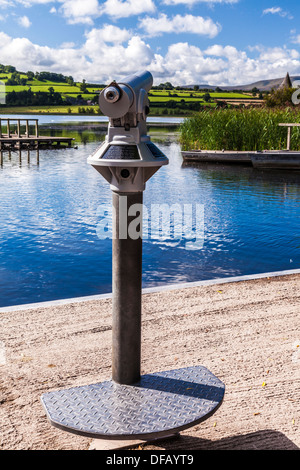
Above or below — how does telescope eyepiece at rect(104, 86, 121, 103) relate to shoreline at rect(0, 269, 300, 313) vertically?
above

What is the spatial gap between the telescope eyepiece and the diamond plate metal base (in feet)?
5.67

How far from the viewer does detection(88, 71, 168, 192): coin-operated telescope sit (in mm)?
2846

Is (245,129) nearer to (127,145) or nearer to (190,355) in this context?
(190,355)

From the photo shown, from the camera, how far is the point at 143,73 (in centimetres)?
326

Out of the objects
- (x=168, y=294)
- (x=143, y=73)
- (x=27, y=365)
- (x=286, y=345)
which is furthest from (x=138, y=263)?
(x=168, y=294)

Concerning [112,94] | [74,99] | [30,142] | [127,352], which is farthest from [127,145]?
[74,99]

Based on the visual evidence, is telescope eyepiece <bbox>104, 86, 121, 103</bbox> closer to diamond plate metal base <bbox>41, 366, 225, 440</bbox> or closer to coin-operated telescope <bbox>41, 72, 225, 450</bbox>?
coin-operated telescope <bbox>41, 72, 225, 450</bbox>

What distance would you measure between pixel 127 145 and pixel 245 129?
2400 cm

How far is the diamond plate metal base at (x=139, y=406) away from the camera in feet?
9.25

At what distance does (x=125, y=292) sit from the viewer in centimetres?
310

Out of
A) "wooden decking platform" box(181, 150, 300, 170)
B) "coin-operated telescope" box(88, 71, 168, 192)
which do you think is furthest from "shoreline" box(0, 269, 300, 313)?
"wooden decking platform" box(181, 150, 300, 170)

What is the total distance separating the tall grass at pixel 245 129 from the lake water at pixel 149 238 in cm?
314

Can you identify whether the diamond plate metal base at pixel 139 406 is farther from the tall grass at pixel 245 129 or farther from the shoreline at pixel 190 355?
the tall grass at pixel 245 129

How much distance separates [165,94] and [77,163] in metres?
75.1
